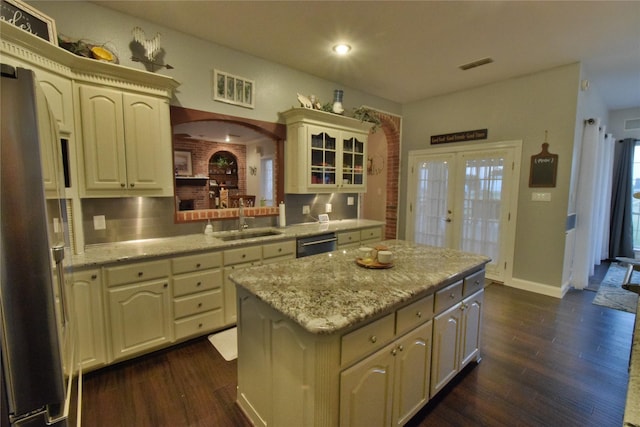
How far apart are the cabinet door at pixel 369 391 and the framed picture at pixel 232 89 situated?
115 inches

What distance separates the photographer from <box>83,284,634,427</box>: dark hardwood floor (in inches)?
71.5

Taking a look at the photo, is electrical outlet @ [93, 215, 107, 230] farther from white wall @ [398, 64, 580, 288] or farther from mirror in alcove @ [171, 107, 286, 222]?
white wall @ [398, 64, 580, 288]

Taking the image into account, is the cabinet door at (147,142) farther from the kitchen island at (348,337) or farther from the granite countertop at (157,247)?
the kitchen island at (348,337)

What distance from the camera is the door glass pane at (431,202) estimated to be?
15.8 feet

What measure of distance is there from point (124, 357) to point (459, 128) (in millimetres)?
5027

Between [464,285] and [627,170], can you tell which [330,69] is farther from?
[627,170]

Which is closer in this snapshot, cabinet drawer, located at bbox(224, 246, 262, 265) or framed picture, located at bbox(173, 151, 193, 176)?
cabinet drawer, located at bbox(224, 246, 262, 265)

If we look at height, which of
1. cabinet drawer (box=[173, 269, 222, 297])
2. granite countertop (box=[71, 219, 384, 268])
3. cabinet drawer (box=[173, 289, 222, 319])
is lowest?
cabinet drawer (box=[173, 289, 222, 319])

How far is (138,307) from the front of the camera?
2.27m

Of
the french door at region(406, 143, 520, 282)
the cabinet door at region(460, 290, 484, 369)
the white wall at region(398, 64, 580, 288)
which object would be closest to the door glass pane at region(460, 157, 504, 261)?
the french door at region(406, 143, 520, 282)

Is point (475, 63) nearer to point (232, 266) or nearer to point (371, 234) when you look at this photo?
point (371, 234)

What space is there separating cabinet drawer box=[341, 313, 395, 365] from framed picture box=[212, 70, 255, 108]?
2822mm

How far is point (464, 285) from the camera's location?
2020 millimetres

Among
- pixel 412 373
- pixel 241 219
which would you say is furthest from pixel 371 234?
pixel 412 373
